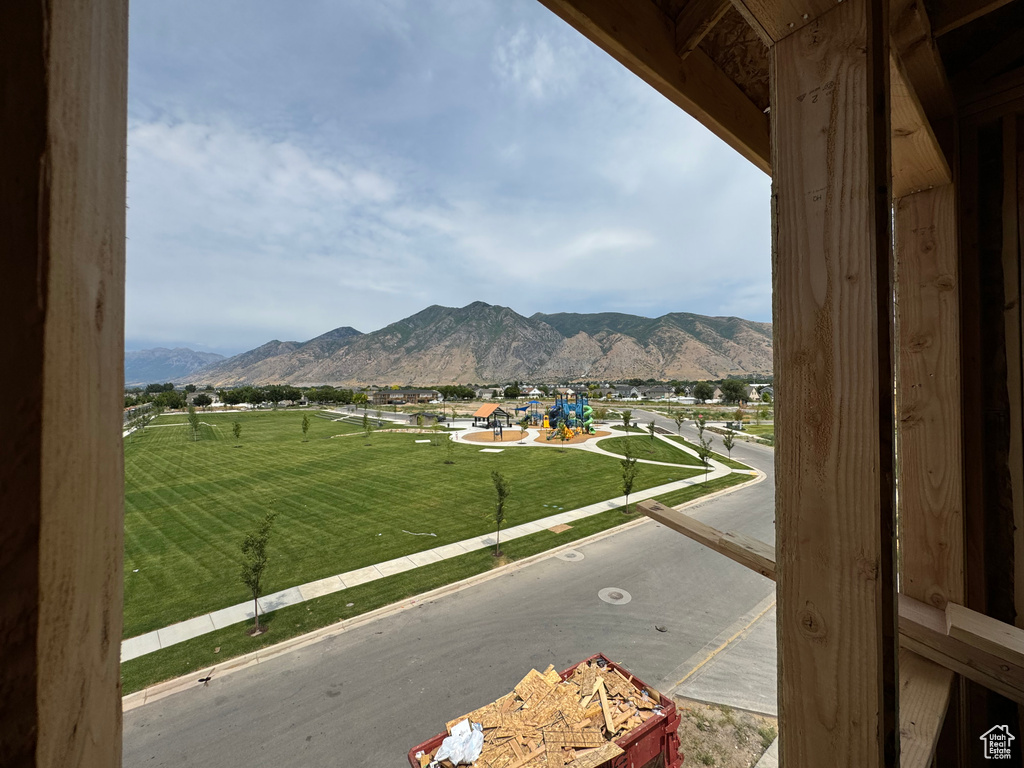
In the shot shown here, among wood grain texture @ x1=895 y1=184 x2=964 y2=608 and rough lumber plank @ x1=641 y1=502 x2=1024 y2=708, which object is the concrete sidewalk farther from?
wood grain texture @ x1=895 y1=184 x2=964 y2=608

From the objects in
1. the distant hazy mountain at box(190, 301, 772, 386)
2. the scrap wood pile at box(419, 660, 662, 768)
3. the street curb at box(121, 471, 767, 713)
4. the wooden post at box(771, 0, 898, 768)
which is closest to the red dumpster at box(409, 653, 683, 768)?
the scrap wood pile at box(419, 660, 662, 768)

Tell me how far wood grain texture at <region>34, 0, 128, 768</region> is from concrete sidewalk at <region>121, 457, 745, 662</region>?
30.2 feet

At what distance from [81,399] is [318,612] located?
10.0m

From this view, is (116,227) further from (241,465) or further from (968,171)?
(241,465)


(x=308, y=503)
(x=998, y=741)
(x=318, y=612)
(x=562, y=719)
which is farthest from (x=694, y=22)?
(x=308, y=503)

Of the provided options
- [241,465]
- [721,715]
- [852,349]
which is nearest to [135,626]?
[721,715]

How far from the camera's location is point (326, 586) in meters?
9.62

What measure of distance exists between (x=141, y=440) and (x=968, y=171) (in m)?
44.5

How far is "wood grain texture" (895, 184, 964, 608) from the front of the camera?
1.73m

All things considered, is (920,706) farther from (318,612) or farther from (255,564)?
(255,564)

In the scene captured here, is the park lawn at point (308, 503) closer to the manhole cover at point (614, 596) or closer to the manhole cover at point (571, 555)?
the manhole cover at point (571, 555)

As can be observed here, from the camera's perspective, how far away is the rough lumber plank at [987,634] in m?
1.36

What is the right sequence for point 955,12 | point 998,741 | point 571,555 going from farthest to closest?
1. point 571,555
2. point 998,741
3. point 955,12

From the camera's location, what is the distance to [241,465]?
24.1m
